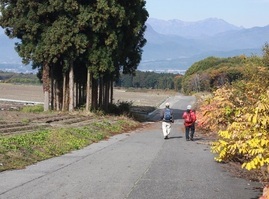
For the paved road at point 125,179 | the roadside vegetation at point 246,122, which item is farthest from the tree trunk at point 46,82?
the paved road at point 125,179

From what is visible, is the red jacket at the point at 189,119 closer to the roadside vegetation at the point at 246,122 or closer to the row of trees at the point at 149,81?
the roadside vegetation at the point at 246,122

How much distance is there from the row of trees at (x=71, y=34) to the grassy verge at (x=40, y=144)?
8.58m

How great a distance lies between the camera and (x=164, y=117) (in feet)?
79.6

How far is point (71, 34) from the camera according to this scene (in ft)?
103

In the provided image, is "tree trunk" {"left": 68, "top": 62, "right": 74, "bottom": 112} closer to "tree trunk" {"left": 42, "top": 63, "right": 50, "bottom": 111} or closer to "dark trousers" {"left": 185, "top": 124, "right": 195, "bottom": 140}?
"tree trunk" {"left": 42, "top": 63, "right": 50, "bottom": 111}

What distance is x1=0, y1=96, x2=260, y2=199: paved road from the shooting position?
32.8 feet

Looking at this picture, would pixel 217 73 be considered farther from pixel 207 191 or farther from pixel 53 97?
pixel 207 191

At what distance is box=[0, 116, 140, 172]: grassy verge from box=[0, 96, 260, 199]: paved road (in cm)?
49

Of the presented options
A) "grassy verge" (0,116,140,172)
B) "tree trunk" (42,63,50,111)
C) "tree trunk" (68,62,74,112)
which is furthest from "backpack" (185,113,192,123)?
"tree trunk" (42,63,50,111)

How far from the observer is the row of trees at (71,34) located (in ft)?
103

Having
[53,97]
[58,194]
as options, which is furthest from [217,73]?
[58,194]

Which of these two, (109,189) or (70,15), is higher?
(70,15)

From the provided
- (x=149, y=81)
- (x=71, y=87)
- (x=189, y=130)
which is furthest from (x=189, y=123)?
(x=149, y=81)

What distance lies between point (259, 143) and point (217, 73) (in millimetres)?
94350
